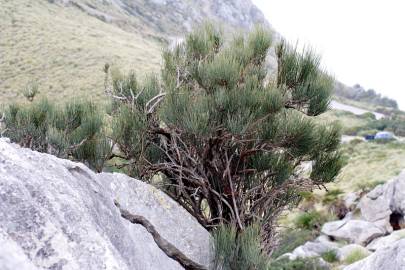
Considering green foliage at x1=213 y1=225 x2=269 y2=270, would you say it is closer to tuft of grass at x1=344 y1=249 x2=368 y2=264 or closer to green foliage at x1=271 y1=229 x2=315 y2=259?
tuft of grass at x1=344 y1=249 x2=368 y2=264

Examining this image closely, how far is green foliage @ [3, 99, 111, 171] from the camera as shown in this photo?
687 cm

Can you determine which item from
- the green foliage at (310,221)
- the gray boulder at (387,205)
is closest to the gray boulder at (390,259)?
the gray boulder at (387,205)

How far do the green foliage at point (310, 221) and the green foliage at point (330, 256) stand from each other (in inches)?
236

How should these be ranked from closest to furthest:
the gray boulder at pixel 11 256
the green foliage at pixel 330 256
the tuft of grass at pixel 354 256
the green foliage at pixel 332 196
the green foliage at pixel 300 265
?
the gray boulder at pixel 11 256, the green foliage at pixel 300 265, the tuft of grass at pixel 354 256, the green foliage at pixel 330 256, the green foliage at pixel 332 196

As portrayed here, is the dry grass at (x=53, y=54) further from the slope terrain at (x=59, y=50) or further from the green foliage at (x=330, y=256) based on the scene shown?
the green foliage at (x=330, y=256)

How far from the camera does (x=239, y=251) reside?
4.62 metres

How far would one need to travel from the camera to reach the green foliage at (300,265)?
35.9ft

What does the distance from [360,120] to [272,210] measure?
57.4 meters

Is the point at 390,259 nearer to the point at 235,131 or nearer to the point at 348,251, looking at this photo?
the point at 235,131

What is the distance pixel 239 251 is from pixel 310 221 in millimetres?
15134

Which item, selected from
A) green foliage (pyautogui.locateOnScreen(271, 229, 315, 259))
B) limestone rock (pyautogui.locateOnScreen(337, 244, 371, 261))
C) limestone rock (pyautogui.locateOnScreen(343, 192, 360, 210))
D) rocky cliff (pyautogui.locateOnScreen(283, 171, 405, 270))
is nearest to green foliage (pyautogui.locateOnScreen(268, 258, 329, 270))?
rocky cliff (pyautogui.locateOnScreen(283, 171, 405, 270))

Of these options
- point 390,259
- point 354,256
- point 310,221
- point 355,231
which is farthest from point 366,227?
point 390,259

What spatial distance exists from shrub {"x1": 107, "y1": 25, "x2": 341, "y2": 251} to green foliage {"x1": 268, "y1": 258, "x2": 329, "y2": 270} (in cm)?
489

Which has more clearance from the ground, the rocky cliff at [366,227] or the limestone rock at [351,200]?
the rocky cliff at [366,227]
